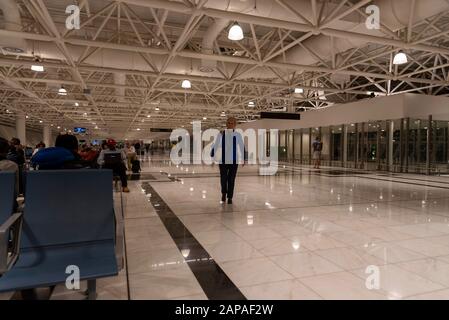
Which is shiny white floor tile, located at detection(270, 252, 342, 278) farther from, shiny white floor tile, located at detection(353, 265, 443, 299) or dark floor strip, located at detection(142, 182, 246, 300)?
dark floor strip, located at detection(142, 182, 246, 300)

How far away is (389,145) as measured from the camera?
1623 cm

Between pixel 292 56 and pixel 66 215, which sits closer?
pixel 66 215

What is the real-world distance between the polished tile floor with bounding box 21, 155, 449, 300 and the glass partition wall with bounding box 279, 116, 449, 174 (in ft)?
31.1

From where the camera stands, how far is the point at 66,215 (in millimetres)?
2340

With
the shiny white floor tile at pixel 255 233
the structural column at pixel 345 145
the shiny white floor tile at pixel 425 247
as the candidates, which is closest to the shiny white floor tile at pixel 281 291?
the shiny white floor tile at pixel 255 233

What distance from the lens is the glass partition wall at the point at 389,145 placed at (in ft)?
48.4

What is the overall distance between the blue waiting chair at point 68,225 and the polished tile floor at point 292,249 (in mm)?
392

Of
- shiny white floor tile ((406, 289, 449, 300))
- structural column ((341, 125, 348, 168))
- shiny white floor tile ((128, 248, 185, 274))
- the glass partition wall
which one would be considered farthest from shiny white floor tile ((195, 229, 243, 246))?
structural column ((341, 125, 348, 168))

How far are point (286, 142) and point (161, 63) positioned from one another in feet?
54.9
